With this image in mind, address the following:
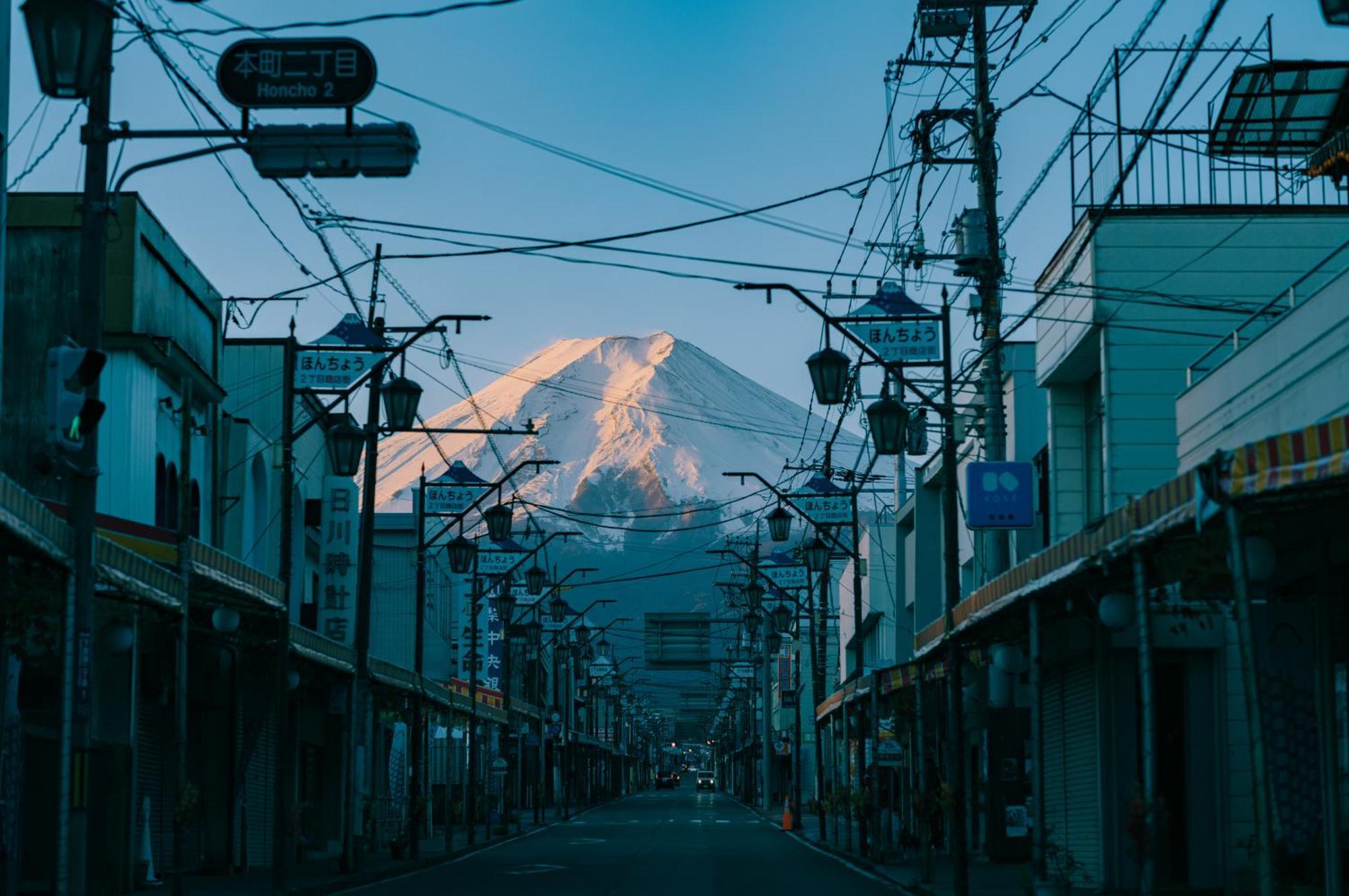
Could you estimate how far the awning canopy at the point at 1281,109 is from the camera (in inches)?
1084

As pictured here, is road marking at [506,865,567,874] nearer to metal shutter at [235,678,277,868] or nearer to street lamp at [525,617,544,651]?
metal shutter at [235,678,277,868]

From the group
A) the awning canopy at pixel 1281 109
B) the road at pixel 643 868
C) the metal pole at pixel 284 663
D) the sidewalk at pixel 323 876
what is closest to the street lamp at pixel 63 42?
the metal pole at pixel 284 663

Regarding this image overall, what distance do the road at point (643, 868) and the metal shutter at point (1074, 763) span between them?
3.10m

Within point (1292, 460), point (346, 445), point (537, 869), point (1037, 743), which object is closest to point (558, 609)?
point (537, 869)

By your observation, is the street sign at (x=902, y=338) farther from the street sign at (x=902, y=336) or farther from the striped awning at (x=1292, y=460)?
the striped awning at (x=1292, y=460)

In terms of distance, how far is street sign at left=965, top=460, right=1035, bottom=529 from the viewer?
25.1 m

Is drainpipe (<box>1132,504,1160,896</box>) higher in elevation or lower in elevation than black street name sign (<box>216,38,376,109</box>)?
lower

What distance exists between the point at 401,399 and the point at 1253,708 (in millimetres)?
18539

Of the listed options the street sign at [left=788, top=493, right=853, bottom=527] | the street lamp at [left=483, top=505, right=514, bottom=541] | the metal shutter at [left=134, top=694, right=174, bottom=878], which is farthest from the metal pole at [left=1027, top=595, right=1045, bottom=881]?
the street lamp at [left=483, top=505, right=514, bottom=541]

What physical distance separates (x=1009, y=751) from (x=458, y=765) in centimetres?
5032

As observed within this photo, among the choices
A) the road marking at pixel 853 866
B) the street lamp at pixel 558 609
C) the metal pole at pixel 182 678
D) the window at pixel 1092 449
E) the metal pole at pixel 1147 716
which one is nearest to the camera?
the metal pole at pixel 1147 716

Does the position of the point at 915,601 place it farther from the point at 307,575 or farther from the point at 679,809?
the point at 679,809

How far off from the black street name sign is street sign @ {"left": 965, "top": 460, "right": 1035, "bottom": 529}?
13409 millimetres

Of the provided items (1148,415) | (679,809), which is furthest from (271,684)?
(679,809)
